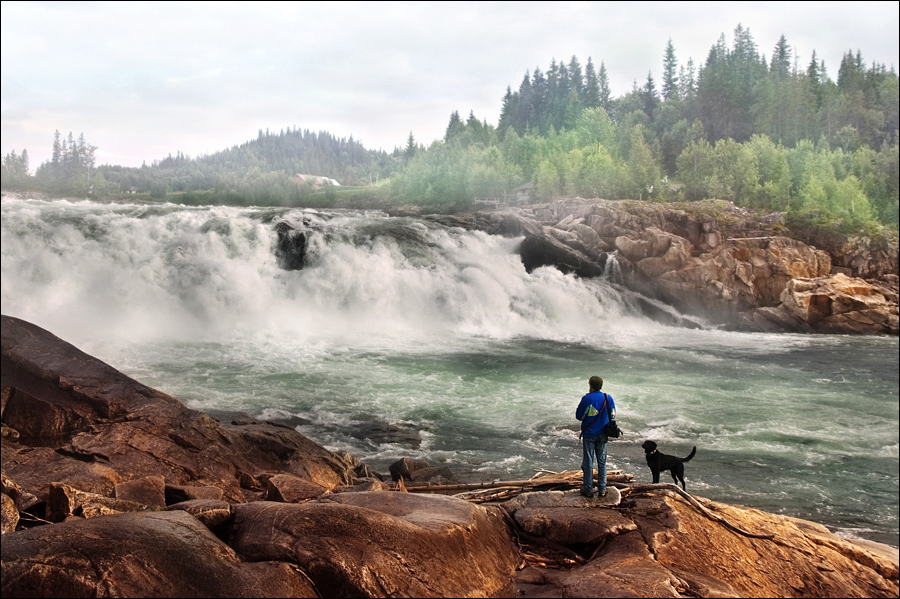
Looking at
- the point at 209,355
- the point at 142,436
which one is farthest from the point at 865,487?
the point at 209,355

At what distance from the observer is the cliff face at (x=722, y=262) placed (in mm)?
31000

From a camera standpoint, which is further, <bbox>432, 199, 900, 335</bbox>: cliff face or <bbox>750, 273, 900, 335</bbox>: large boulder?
<bbox>432, 199, 900, 335</bbox>: cliff face

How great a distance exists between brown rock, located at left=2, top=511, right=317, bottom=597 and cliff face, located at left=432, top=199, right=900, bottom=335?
2805 cm

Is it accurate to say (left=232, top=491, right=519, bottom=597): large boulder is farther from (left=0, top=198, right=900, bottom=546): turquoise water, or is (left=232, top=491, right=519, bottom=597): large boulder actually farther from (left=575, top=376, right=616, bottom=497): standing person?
(left=0, top=198, right=900, bottom=546): turquoise water

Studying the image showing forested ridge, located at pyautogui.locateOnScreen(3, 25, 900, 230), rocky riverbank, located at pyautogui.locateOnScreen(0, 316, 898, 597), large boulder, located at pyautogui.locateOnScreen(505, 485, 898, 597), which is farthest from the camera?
forested ridge, located at pyautogui.locateOnScreen(3, 25, 900, 230)

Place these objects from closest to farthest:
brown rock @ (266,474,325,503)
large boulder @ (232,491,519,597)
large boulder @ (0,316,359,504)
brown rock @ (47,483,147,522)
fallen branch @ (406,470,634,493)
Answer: large boulder @ (232,491,519,597) < brown rock @ (47,483,147,522) < fallen branch @ (406,470,634,493) < brown rock @ (266,474,325,503) < large boulder @ (0,316,359,504)

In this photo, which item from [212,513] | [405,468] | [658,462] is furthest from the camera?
[405,468]

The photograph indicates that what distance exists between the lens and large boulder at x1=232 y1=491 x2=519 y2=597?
3633 millimetres

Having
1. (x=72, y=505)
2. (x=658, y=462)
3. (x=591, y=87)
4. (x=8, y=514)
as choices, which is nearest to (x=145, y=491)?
(x=72, y=505)

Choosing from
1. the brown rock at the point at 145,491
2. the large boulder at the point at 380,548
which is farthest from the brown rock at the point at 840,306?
the brown rock at the point at 145,491

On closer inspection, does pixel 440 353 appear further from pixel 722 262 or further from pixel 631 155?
pixel 631 155

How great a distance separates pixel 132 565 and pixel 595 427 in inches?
144

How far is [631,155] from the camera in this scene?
48.2 meters

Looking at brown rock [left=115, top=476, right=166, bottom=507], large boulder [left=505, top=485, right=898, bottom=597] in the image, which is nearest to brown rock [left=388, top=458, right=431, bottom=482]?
brown rock [left=115, top=476, right=166, bottom=507]
